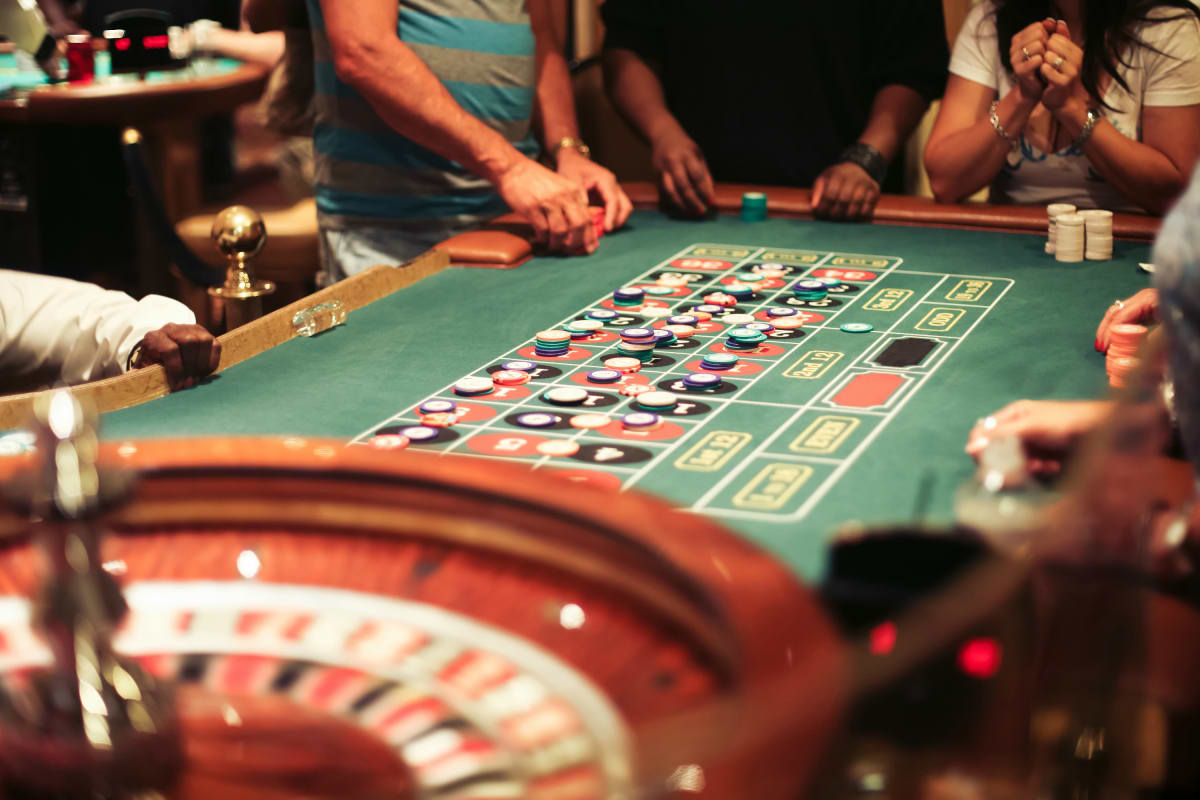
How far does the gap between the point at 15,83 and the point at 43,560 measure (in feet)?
15.7

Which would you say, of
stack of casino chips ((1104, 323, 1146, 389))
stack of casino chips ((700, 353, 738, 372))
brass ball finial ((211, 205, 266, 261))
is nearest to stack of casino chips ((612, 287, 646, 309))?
stack of casino chips ((700, 353, 738, 372))

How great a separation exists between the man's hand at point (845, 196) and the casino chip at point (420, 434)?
64.2 inches

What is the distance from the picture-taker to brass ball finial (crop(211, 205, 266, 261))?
2518mm

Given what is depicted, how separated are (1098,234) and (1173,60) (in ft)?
1.93

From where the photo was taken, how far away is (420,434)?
168cm

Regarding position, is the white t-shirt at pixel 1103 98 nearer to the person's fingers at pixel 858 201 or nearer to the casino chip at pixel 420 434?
the person's fingers at pixel 858 201

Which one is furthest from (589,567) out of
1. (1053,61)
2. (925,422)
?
(1053,61)

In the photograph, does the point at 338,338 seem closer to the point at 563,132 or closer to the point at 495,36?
the point at 495,36

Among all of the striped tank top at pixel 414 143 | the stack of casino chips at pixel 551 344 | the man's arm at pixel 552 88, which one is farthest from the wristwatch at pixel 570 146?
the stack of casino chips at pixel 551 344

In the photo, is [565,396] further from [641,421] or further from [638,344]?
[638,344]

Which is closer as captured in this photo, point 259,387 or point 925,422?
point 925,422

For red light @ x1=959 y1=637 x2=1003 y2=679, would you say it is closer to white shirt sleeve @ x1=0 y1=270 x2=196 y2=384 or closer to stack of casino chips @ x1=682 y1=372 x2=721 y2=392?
stack of casino chips @ x1=682 y1=372 x2=721 y2=392

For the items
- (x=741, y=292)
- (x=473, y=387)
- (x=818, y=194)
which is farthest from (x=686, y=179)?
(x=473, y=387)

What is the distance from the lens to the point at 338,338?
219cm
